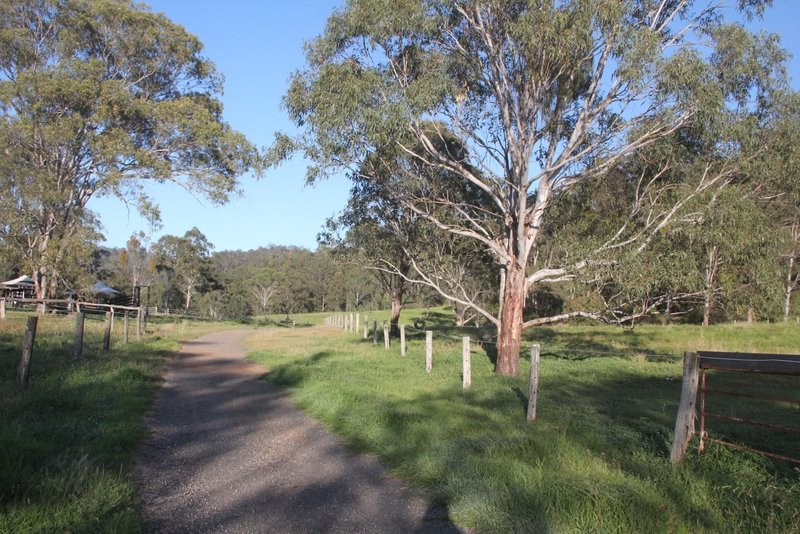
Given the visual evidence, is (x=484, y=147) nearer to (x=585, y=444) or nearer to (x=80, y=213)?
(x=585, y=444)

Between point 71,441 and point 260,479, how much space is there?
2298mm

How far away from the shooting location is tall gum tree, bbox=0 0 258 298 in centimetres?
2912

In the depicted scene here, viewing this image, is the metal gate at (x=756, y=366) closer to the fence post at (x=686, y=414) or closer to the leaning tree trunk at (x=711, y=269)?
the fence post at (x=686, y=414)

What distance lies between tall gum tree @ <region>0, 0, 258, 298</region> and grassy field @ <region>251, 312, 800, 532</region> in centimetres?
2073

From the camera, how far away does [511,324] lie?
15258mm

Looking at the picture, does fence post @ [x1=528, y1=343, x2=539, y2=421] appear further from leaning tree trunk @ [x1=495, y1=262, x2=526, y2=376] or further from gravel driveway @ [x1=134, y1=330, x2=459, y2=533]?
leaning tree trunk @ [x1=495, y1=262, x2=526, y2=376]

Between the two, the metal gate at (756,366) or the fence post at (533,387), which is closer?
the metal gate at (756,366)

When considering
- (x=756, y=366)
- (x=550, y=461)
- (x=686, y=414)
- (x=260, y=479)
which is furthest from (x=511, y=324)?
(x=260, y=479)

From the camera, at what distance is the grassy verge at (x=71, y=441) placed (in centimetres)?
464

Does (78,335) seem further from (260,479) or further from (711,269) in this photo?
(711,269)

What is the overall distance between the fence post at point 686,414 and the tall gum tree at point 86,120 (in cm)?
2909

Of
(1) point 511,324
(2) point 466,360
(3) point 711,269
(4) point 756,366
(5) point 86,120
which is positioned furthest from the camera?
(5) point 86,120

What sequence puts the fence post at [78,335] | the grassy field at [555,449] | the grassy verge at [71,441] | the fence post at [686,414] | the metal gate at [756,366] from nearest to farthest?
the grassy verge at [71,441]
the grassy field at [555,449]
the metal gate at [756,366]
the fence post at [686,414]
the fence post at [78,335]

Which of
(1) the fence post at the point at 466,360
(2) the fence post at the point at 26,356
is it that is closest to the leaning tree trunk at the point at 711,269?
(1) the fence post at the point at 466,360
